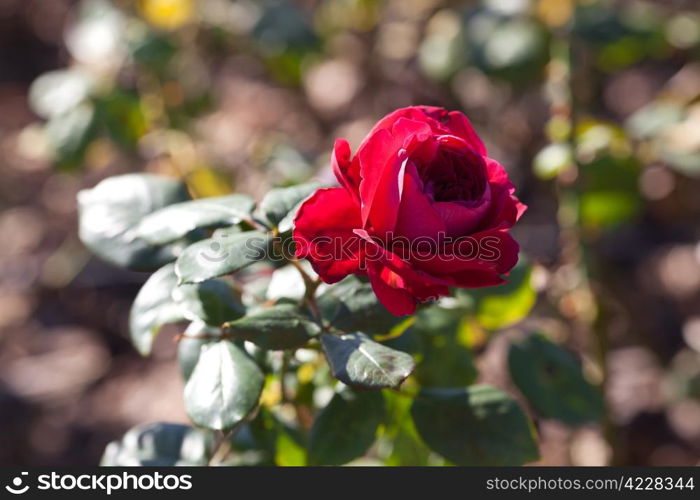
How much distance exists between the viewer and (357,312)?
788 mm

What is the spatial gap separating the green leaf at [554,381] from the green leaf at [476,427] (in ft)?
0.59

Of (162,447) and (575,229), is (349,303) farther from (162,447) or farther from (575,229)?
(575,229)

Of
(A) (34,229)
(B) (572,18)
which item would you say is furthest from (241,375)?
(A) (34,229)

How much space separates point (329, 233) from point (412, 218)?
0.08 m

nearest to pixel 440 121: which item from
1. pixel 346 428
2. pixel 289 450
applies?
pixel 346 428

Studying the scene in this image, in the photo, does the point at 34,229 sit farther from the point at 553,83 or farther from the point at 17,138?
the point at 553,83

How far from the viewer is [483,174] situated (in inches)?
→ 26.3

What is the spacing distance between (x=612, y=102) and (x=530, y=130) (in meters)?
0.28

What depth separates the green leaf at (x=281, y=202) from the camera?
773 mm

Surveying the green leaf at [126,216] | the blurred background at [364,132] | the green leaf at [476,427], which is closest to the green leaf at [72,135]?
the blurred background at [364,132]

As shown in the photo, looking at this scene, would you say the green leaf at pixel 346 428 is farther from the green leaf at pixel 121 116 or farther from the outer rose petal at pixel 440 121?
the green leaf at pixel 121 116

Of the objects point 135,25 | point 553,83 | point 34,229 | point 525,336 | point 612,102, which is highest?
point 135,25

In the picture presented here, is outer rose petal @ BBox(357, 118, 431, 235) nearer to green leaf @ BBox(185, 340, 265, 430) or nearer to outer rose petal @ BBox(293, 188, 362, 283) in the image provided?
outer rose petal @ BBox(293, 188, 362, 283)

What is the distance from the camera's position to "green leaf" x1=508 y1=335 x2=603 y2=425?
1.06 m
